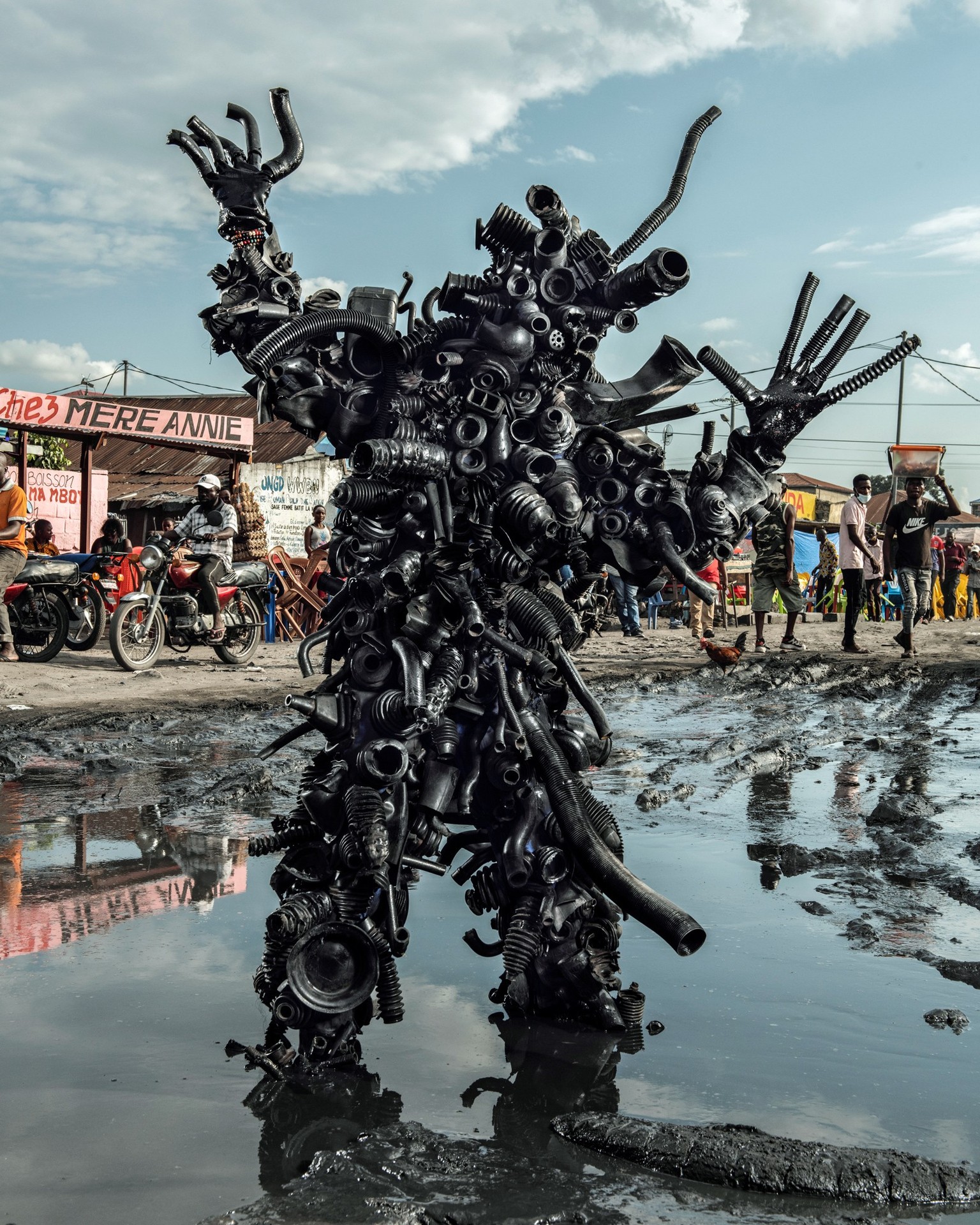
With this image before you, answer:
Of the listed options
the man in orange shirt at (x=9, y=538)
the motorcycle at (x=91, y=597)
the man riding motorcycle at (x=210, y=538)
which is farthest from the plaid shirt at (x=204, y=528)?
the man in orange shirt at (x=9, y=538)

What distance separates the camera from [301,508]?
2083 centimetres

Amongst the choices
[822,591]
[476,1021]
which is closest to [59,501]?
[822,591]

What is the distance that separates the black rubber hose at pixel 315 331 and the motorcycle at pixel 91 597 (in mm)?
8499

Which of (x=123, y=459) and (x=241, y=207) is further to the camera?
(x=123, y=459)

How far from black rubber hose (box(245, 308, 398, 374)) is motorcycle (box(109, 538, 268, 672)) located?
7.66 m

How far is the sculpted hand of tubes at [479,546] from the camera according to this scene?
8.45ft

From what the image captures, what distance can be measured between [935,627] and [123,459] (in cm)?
2042

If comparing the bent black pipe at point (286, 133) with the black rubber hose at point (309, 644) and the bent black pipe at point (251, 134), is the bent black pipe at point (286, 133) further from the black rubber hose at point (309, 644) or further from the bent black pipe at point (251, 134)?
the black rubber hose at point (309, 644)

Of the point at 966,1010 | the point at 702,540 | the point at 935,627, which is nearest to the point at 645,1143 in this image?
the point at 966,1010

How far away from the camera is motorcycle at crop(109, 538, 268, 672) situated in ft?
33.2

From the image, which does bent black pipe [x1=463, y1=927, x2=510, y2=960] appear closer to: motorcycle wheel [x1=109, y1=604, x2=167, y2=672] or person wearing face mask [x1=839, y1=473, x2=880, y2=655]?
motorcycle wheel [x1=109, y1=604, x2=167, y2=672]

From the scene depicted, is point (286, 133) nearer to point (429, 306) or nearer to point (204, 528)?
point (429, 306)

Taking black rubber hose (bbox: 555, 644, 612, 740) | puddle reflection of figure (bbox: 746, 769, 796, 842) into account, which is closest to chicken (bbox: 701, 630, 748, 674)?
puddle reflection of figure (bbox: 746, 769, 796, 842)

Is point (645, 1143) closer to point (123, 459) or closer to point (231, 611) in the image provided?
point (231, 611)
